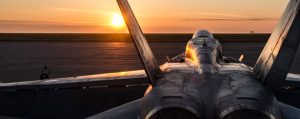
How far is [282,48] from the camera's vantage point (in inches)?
279

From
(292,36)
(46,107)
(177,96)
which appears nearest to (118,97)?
(46,107)

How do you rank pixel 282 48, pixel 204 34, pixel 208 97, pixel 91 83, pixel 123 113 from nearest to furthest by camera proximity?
pixel 282 48, pixel 208 97, pixel 123 113, pixel 91 83, pixel 204 34

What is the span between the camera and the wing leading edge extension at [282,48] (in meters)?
6.77

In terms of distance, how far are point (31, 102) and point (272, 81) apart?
9122 millimetres

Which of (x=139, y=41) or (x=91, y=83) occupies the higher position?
(x=91, y=83)

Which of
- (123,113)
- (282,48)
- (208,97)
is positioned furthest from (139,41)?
(282,48)

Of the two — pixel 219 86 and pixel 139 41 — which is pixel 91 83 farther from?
pixel 219 86

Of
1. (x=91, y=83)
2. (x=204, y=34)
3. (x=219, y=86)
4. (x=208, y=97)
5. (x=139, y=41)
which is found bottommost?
(x=208, y=97)

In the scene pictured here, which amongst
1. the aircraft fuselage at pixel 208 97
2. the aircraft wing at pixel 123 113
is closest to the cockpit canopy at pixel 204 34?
the aircraft fuselage at pixel 208 97

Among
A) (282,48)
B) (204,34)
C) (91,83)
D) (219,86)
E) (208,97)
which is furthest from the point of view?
(204,34)

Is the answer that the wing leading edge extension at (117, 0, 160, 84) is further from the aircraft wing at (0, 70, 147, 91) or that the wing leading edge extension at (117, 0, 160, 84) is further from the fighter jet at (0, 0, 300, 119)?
the aircraft wing at (0, 70, 147, 91)

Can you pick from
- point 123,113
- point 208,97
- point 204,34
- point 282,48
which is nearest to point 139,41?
point 123,113

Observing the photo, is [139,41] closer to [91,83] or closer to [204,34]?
[91,83]

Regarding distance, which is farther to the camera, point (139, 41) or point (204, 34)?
point (204, 34)
